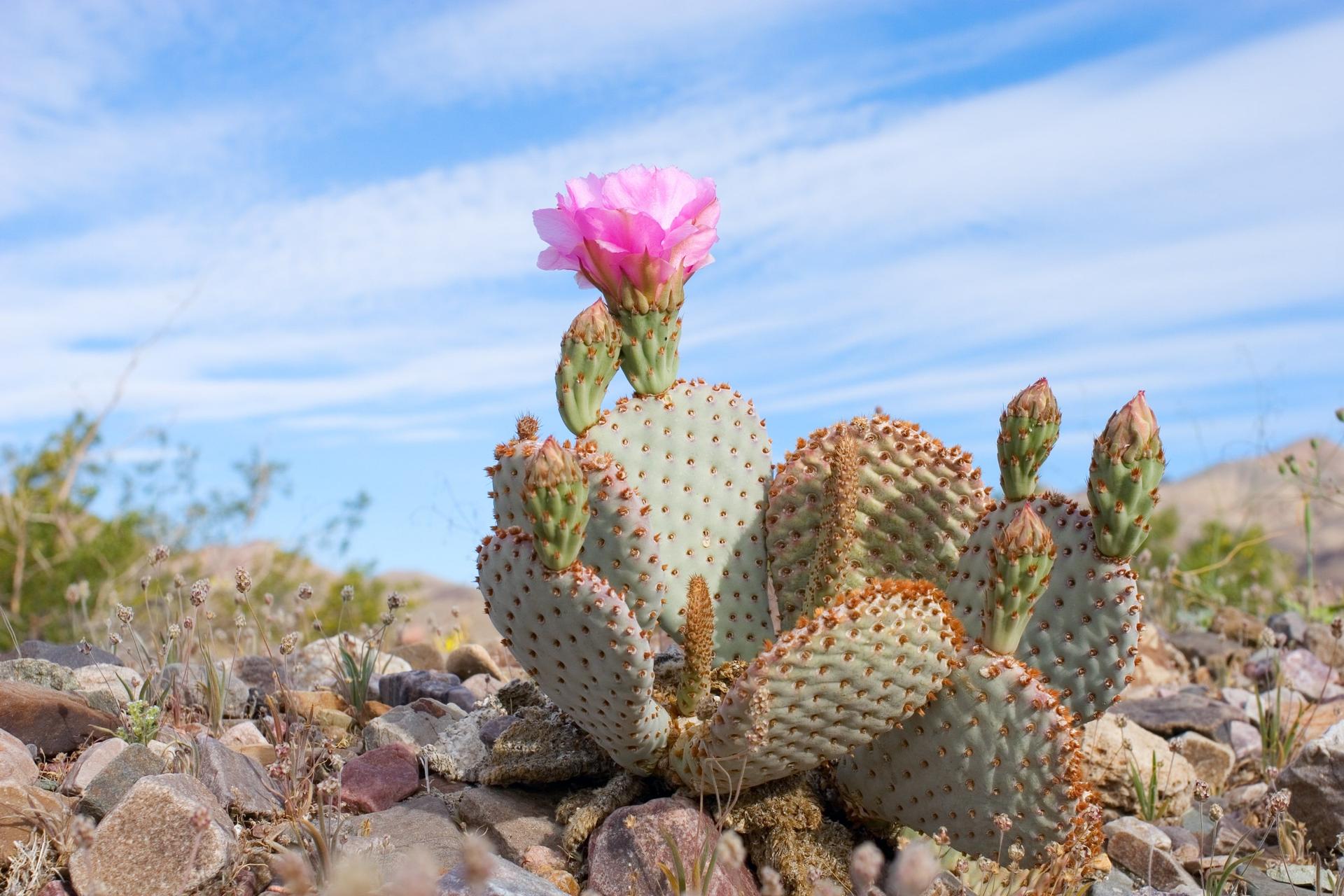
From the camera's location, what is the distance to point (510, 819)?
3.85 metres

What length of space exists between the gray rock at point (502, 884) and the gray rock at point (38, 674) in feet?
8.02

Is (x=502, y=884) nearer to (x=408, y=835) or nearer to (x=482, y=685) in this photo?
(x=408, y=835)

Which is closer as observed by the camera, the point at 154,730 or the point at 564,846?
the point at 564,846

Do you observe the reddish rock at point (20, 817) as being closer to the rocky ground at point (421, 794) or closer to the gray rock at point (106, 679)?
the rocky ground at point (421, 794)

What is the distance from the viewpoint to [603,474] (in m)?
3.61

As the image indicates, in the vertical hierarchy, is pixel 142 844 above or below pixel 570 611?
below

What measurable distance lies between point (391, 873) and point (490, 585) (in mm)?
795

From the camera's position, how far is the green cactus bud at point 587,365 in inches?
151

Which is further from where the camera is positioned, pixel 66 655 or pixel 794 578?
pixel 66 655

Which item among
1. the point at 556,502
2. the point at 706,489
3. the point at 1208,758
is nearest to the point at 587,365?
the point at 706,489

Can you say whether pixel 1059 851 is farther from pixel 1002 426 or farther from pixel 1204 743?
pixel 1204 743

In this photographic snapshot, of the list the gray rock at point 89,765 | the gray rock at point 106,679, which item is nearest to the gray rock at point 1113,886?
the gray rock at point 89,765

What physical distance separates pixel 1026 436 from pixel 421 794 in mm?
2195

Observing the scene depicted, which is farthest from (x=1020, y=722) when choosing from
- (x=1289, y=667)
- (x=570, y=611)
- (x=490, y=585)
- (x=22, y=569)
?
(x=22, y=569)
